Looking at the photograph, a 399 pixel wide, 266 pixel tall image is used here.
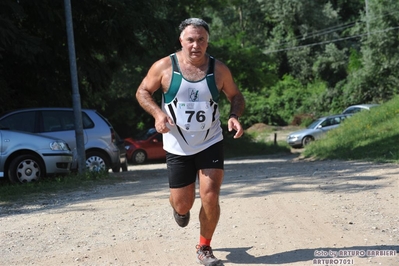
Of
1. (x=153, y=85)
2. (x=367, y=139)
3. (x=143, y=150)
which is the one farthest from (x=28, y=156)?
(x=143, y=150)

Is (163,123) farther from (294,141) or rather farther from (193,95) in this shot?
(294,141)

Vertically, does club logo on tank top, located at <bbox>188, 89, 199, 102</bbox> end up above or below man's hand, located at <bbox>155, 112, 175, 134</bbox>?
above

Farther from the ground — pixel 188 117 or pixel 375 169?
pixel 188 117

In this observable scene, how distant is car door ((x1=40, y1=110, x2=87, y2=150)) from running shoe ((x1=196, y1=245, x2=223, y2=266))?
10.2 metres

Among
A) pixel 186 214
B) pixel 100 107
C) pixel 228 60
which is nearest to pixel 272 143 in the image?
pixel 228 60

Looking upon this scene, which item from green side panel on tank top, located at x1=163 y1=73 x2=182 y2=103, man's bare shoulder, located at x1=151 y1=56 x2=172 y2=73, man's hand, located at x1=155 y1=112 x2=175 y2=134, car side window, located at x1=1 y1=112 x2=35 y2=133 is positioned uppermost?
car side window, located at x1=1 y1=112 x2=35 y2=133

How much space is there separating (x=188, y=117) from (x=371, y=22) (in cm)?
3861

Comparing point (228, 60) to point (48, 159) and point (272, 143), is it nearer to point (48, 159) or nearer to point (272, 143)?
point (272, 143)

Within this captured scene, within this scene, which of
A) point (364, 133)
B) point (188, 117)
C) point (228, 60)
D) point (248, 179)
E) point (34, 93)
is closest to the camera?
point (188, 117)

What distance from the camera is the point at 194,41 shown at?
5.93m

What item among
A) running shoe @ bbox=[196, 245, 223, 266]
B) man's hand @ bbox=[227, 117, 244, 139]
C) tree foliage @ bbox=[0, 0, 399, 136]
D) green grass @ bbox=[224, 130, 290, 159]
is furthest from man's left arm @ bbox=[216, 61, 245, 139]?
green grass @ bbox=[224, 130, 290, 159]

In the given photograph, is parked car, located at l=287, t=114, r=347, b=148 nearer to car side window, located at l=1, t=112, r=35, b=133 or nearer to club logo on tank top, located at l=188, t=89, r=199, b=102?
car side window, located at l=1, t=112, r=35, b=133

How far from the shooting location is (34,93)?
61.0ft

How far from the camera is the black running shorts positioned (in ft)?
19.4
